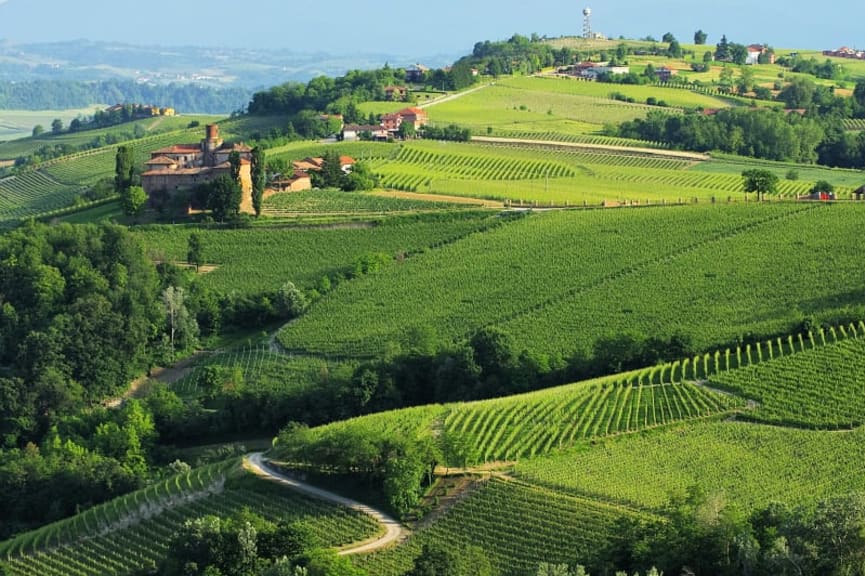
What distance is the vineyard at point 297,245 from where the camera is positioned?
6838cm

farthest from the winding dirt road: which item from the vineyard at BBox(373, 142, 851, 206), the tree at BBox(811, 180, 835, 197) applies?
the tree at BBox(811, 180, 835, 197)

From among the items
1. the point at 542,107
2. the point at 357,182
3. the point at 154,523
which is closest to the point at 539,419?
the point at 154,523

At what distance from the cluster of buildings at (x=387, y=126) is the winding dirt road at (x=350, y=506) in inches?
2116

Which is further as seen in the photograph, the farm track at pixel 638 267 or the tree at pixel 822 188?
the tree at pixel 822 188

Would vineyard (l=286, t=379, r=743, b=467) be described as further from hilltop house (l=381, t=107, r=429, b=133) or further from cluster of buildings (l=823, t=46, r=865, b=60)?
cluster of buildings (l=823, t=46, r=865, b=60)

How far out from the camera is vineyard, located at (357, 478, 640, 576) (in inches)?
1415

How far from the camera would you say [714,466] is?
39156 millimetres

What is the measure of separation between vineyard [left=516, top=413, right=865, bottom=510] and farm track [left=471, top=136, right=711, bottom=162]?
53487mm

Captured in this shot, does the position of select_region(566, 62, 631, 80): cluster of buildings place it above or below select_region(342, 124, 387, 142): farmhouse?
above

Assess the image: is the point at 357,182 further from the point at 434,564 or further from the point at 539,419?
the point at 434,564

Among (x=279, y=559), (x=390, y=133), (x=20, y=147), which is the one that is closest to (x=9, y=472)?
(x=279, y=559)

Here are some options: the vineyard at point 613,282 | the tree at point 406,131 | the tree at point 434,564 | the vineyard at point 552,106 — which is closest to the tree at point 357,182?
the vineyard at point 613,282

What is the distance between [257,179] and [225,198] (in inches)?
75.9

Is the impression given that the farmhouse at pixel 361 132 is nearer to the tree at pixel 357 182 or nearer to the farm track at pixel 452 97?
the farm track at pixel 452 97
